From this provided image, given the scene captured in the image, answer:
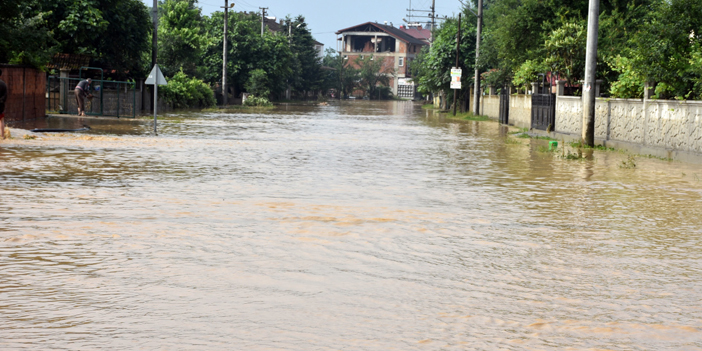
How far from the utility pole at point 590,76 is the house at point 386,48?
4595 inches

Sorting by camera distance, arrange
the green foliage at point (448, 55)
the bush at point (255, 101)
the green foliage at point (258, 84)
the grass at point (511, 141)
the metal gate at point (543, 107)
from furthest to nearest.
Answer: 1. the green foliage at point (258, 84)
2. the bush at point (255, 101)
3. the green foliage at point (448, 55)
4. the metal gate at point (543, 107)
5. the grass at point (511, 141)

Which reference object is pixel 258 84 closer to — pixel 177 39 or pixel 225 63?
pixel 225 63

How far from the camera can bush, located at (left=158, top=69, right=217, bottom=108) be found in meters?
51.0

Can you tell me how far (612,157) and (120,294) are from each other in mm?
17353

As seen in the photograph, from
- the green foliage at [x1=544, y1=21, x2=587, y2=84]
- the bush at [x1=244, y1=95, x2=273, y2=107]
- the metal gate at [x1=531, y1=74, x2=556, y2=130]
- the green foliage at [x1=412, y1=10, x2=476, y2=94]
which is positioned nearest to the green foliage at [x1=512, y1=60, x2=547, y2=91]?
the metal gate at [x1=531, y1=74, x2=556, y2=130]

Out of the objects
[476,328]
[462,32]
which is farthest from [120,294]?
[462,32]

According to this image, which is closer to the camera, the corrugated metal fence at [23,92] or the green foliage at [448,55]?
the corrugated metal fence at [23,92]

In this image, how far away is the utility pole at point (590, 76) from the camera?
2350 cm

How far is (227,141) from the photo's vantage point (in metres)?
23.9

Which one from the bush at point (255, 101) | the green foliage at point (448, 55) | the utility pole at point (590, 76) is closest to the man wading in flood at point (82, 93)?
the utility pole at point (590, 76)

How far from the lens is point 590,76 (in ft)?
78.1

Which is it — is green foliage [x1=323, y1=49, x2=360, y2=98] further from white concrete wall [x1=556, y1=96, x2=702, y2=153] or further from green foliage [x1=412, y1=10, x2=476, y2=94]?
white concrete wall [x1=556, y1=96, x2=702, y2=153]

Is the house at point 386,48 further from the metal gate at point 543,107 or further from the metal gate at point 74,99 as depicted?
the metal gate at point 543,107

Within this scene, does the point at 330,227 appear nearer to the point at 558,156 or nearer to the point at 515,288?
the point at 515,288
